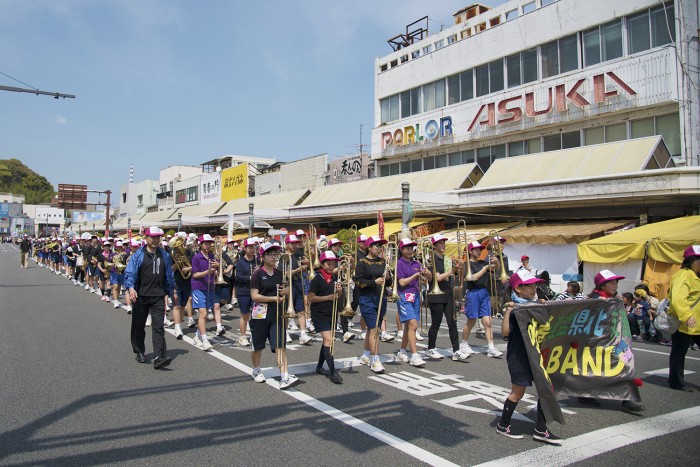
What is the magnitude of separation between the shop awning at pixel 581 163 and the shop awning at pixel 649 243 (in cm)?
349

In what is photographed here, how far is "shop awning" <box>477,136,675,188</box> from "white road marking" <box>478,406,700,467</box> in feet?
43.6

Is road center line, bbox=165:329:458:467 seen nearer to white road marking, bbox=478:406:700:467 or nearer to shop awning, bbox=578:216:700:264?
white road marking, bbox=478:406:700:467

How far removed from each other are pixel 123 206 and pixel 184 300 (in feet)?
257

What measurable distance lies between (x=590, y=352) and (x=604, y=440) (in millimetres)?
1265

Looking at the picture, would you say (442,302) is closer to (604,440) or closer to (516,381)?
(516,381)

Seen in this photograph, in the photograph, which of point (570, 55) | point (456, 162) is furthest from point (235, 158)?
point (570, 55)

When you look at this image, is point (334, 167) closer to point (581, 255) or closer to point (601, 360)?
point (581, 255)

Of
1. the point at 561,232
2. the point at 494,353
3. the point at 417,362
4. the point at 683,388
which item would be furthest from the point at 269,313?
the point at 561,232

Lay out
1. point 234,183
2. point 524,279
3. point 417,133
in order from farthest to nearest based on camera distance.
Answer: point 234,183 < point 417,133 < point 524,279

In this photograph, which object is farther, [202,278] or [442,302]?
[202,278]

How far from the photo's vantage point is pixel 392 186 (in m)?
27.3

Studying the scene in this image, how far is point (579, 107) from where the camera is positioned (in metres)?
19.9

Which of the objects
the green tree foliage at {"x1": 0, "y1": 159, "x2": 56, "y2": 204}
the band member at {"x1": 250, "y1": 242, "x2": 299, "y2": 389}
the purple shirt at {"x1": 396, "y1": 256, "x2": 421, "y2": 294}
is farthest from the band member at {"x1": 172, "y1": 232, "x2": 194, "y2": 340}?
the green tree foliage at {"x1": 0, "y1": 159, "x2": 56, "y2": 204}

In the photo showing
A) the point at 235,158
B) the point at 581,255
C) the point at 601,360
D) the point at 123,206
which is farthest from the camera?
the point at 123,206
